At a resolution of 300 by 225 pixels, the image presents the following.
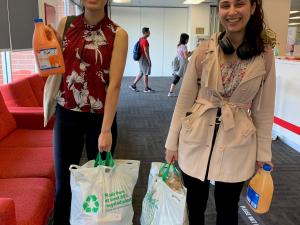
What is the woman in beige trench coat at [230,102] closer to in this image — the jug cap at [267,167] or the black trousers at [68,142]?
the jug cap at [267,167]

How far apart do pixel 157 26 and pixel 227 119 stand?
10.00m

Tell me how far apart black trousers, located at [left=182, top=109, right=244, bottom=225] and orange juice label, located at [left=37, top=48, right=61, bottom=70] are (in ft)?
2.50

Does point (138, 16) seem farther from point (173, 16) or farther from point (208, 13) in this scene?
point (208, 13)

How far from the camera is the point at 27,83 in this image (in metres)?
3.11

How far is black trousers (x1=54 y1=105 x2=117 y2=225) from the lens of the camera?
148cm

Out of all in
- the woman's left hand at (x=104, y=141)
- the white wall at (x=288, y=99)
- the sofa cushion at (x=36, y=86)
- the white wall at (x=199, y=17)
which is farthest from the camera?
the white wall at (x=199, y=17)

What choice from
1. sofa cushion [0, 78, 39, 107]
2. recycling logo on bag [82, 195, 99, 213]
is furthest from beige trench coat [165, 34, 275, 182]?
sofa cushion [0, 78, 39, 107]

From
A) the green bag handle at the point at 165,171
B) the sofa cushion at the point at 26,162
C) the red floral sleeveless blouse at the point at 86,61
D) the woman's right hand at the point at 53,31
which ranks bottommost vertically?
the sofa cushion at the point at 26,162

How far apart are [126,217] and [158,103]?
497 centimetres

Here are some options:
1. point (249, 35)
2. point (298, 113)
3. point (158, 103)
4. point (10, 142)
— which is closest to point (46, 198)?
point (10, 142)

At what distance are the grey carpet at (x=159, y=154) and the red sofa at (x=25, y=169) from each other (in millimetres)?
573

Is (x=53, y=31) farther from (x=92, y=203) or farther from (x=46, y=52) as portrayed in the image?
(x=92, y=203)

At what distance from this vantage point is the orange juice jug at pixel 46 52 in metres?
1.33

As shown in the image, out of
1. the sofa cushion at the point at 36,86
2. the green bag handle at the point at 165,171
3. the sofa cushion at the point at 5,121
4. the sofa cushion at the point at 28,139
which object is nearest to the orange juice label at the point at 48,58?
the green bag handle at the point at 165,171
